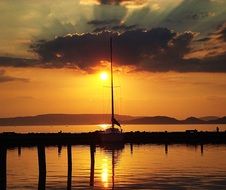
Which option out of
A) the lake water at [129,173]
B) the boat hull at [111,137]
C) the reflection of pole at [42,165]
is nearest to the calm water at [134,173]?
the lake water at [129,173]

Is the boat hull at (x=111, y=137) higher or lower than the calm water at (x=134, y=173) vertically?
higher

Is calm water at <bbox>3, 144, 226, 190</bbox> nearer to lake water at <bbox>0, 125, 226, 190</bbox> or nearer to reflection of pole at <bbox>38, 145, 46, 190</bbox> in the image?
lake water at <bbox>0, 125, 226, 190</bbox>

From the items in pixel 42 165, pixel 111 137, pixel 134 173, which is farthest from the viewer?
pixel 111 137

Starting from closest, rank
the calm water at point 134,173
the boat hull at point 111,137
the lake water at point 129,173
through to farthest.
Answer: the lake water at point 129,173
the calm water at point 134,173
the boat hull at point 111,137

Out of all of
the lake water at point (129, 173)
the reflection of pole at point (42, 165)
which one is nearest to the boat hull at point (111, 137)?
the lake water at point (129, 173)

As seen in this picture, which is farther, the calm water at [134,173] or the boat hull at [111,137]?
the boat hull at [111,137]

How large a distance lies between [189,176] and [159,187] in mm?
7964

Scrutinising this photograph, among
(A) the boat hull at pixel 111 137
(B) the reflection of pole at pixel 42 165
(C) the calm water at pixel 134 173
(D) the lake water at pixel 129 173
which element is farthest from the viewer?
(A) the boat hull at pixel 111 137

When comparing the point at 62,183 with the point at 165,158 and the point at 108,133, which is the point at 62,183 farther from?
the point at 108,133

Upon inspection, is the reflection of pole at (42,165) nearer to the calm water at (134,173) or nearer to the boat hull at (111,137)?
the calm water at (134,173)

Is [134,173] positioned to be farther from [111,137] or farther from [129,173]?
[111,137]

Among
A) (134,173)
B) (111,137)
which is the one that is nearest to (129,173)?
(134,173)

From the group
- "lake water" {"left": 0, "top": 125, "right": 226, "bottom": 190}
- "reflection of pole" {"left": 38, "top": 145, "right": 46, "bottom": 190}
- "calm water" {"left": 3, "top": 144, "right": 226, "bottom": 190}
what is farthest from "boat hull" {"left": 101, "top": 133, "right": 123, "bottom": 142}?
"reflection of pole" {"left": 38, "top": 145, "right": 46, "bottom": 190}

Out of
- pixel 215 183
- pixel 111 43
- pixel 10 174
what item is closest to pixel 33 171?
pixel 10 174
